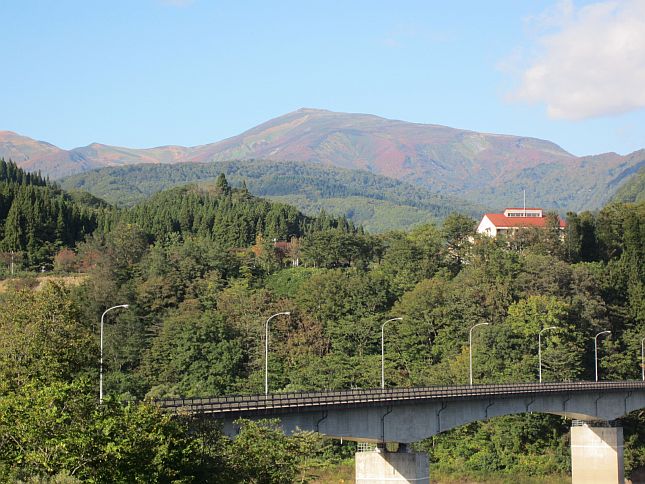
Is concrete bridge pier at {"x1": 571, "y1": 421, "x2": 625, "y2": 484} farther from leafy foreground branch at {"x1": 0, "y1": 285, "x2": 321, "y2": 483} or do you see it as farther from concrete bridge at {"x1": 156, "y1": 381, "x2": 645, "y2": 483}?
leafy foreground branch at {"x1": 0, "y1": 285, "x2": 321, "y2": 483}

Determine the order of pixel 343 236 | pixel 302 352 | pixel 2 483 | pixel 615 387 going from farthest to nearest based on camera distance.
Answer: pixel 343 236 < pixel 302 352 < pixel 615 387 < pixel 2 483

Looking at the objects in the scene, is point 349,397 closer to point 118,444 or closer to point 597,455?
point 118,444

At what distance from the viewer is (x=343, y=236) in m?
177

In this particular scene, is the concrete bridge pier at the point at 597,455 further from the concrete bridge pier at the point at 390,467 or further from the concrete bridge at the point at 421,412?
the concrete bridge pier at the point at 390,467

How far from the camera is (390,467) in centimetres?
7481

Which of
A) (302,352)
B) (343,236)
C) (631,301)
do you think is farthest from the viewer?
(343,236)

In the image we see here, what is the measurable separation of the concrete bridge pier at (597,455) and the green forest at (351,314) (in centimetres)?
705

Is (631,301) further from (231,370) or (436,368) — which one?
(231,370)

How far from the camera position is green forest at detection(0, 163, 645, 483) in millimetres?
111062

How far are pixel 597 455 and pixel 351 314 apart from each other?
44.5 metres

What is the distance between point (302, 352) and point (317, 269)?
35.8 m

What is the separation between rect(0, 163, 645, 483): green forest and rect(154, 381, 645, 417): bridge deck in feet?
29.9

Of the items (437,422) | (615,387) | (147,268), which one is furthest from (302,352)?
(437,422)

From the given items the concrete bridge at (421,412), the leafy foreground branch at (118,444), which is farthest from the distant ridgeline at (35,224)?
the leafy foreground branch at (118,444)
